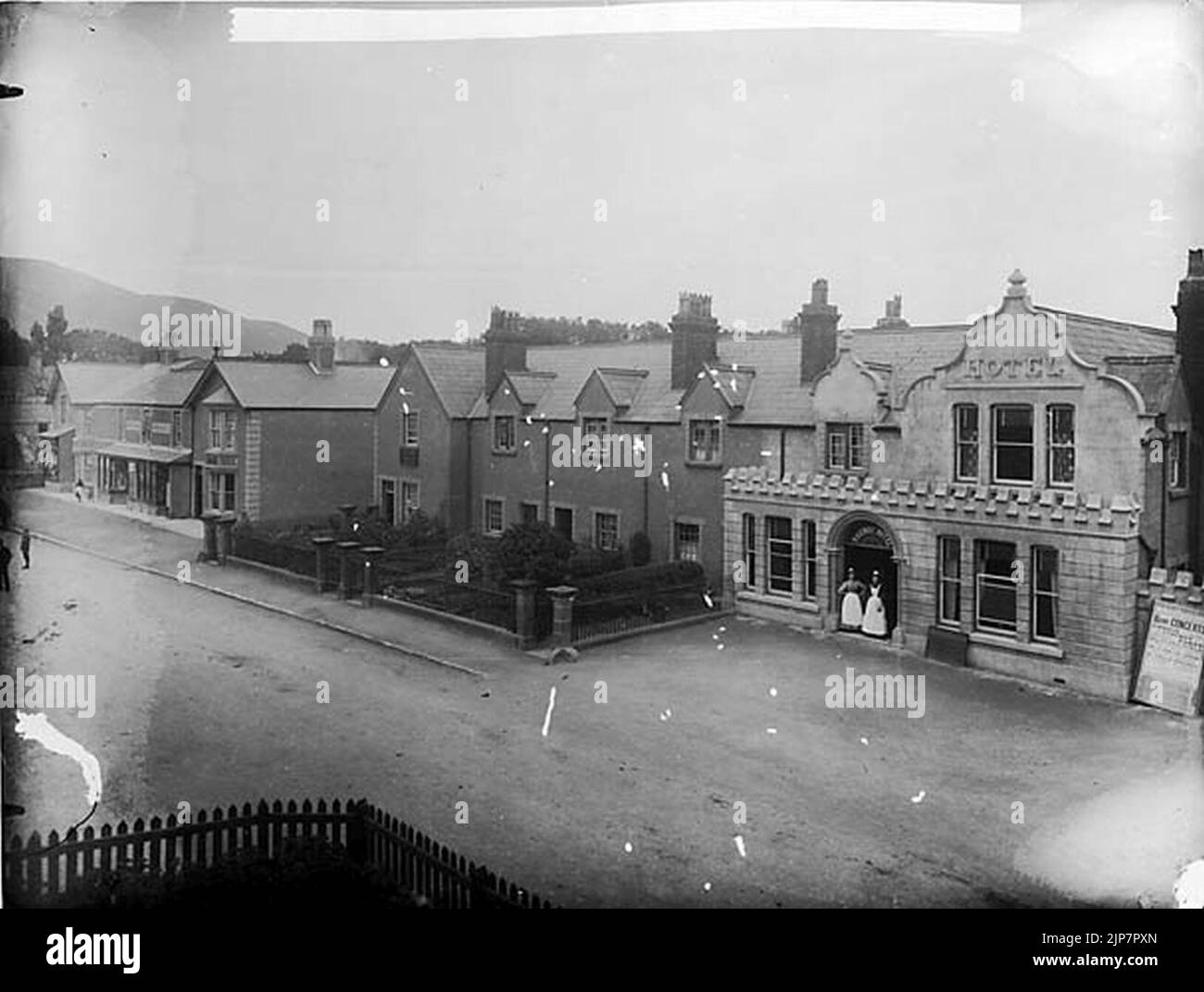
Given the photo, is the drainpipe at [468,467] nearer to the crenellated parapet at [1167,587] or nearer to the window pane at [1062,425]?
the window pane at [1062,425]

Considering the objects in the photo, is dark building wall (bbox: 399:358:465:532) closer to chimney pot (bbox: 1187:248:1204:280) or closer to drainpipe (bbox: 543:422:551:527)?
drainpipe (bbox: 543:422:551:527)

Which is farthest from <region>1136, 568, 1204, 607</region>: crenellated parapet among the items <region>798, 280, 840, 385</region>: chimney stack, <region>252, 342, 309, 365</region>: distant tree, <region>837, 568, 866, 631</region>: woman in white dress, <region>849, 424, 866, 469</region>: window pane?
<region>252, 342, 309, 365</region>: distant tree

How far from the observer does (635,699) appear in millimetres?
5504

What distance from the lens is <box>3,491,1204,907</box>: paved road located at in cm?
495

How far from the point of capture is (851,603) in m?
5.72

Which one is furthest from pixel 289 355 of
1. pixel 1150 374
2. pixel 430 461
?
pixel 1150 374

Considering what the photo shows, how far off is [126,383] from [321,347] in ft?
3.83

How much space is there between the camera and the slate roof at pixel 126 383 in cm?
561

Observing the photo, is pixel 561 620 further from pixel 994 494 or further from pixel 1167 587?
pixel 1167 587

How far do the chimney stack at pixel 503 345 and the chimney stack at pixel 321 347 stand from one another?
891 millimetres

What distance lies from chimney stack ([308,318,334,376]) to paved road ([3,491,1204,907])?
1.45 metres

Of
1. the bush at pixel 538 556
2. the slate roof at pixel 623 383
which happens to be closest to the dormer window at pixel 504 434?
the bush at pixel 538 556
